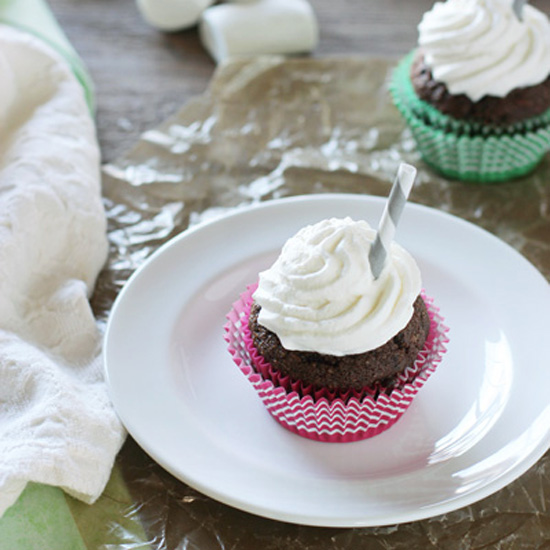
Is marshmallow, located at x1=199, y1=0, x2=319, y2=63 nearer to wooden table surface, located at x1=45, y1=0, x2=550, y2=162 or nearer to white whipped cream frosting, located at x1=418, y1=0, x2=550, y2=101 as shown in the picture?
wooden table surface, located at x1=45, y1=0, x2=550, y2=162

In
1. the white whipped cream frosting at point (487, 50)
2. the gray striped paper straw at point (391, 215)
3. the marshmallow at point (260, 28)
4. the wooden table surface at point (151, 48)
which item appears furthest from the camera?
the marshmallow at point (260, 28)

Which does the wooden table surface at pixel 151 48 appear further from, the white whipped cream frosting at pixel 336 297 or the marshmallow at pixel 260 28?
the white whipped cream frosting at pixel 336 297

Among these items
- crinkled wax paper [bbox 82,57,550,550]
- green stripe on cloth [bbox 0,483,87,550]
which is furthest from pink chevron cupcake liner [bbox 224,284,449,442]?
green stripe on cloth [bbox 0,483,87,550]

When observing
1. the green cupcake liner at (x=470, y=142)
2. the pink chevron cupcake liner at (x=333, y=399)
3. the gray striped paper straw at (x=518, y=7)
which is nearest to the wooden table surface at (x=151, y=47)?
the green cupcake liner at (x=470, y=142)

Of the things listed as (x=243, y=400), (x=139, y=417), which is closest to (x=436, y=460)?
(x=243, y=400)

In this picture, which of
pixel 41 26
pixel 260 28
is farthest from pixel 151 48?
pixel 41 26

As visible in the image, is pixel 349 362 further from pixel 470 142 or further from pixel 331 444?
pixel 470 142

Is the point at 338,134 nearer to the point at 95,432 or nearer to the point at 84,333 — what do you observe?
the point at 84,333
